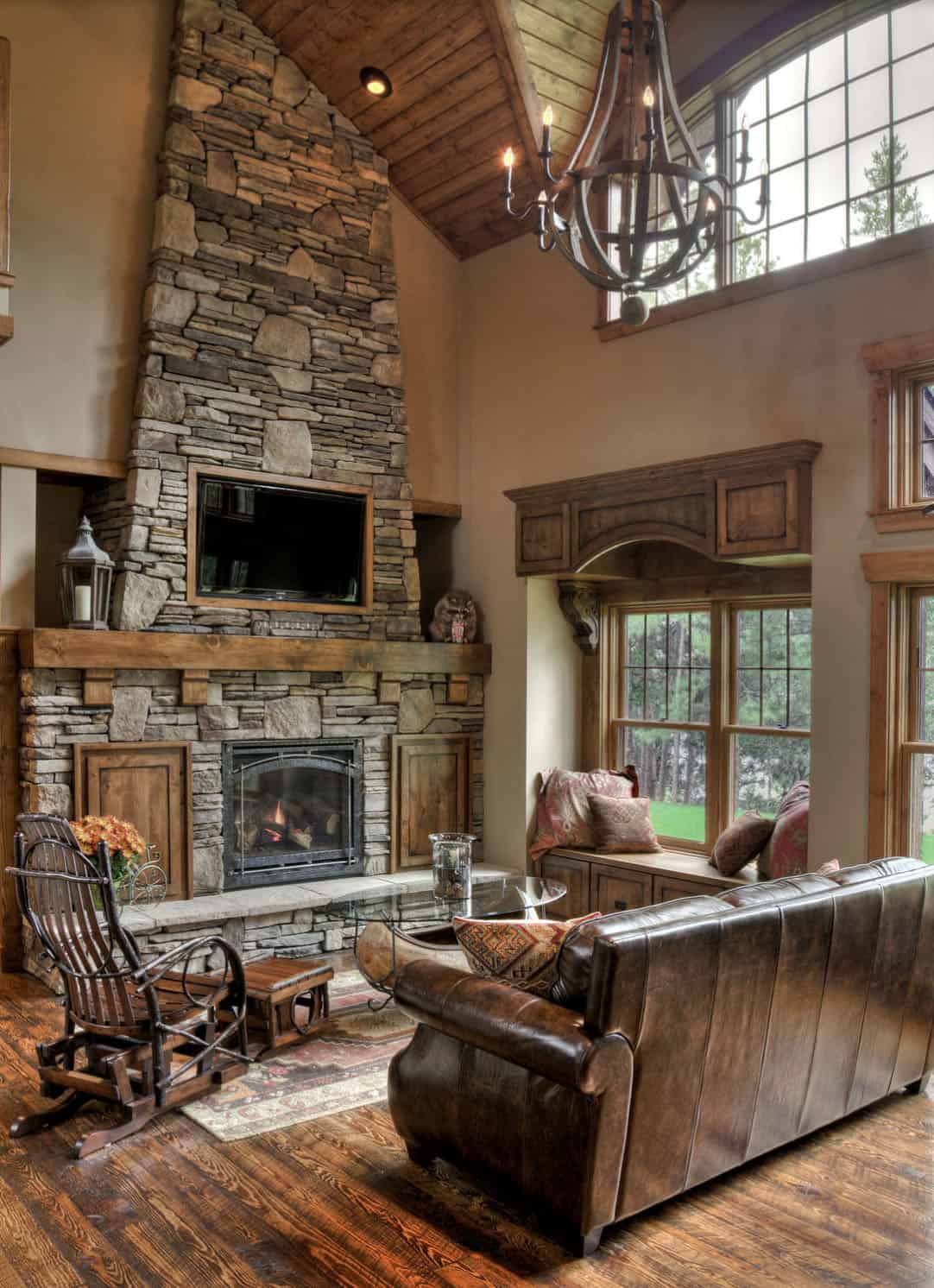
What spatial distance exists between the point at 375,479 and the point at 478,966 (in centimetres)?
400

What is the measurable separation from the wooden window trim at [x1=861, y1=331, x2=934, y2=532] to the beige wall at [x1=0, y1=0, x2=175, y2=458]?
390cm

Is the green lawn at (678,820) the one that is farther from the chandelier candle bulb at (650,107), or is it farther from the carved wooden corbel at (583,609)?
the chandelier candle bulb at (650,107)

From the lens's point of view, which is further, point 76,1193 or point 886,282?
point 886,282

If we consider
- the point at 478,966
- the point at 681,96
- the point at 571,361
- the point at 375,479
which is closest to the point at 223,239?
the point at 375,479

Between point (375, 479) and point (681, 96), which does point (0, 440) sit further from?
point (681, 96)

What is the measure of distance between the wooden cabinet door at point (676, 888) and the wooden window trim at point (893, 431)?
208 cm

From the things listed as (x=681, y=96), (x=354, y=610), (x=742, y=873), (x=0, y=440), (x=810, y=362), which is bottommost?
(x=742, y=873)

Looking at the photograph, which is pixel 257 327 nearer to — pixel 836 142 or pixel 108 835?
pixel 108 835

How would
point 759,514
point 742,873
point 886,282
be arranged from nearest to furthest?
point 886,282 → point 759,514 → point 742,873

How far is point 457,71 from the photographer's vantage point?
20.5ft

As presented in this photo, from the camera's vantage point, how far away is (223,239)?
616 cm

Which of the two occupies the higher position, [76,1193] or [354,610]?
[354,610]

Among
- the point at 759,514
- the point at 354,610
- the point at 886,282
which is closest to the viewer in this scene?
the point at 886,282

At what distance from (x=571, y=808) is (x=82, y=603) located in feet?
10.1
